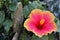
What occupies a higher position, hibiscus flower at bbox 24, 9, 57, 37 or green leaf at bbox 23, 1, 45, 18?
green leaf at bbox 23, 1, 45, 18

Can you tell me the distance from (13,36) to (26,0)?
288mm

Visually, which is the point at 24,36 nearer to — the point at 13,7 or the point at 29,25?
the point at 29,25

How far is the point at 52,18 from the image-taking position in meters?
1.27

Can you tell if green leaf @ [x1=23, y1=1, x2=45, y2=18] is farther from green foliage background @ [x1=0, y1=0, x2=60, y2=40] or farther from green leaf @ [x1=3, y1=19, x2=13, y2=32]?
green leaf @ [x1=3, y1=19, x2=13, y2=32]

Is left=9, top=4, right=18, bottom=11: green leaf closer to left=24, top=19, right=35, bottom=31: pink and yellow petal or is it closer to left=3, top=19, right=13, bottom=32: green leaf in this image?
left=3, top=19, right=13, bottom=32: green leaf

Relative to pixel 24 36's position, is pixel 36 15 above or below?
above

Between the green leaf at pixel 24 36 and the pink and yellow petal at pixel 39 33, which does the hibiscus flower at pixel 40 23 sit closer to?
the pink and yellow petal at pixel 39 33

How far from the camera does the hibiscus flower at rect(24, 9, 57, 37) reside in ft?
3.94

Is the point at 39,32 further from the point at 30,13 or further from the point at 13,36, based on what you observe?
the point at 13,36

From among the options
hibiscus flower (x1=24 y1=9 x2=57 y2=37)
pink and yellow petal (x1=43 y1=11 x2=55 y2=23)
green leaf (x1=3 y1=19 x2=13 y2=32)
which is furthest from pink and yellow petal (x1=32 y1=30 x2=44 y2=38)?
green leaf (x1=3 y1=19 x2=13 y2=32)

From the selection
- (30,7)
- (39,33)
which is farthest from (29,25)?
(30,7)

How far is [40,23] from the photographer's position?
124 cm

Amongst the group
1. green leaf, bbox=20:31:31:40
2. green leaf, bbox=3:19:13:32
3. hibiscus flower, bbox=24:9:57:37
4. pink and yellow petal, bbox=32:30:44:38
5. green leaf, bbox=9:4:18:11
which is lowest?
green leaf, bbox=20:31:31:40

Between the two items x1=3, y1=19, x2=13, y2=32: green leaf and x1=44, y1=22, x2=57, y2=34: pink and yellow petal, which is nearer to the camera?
x1=44, y1=22, x2=57, y2=34: pink and yellow petal
